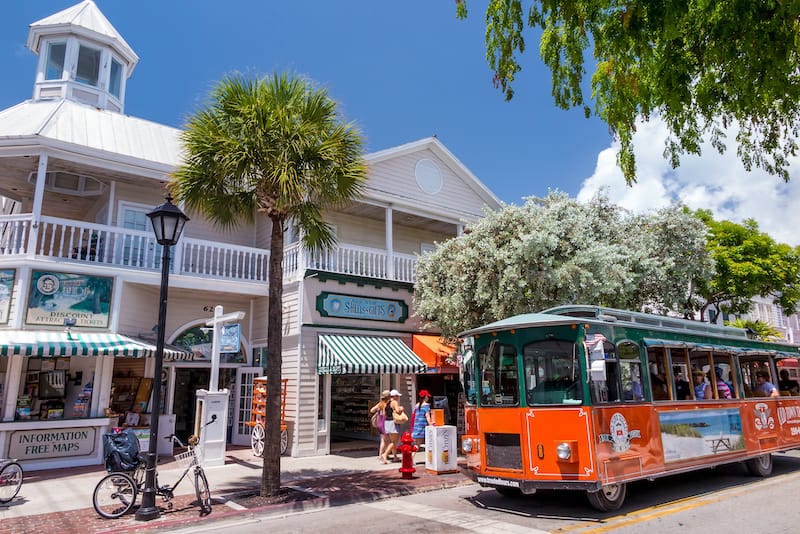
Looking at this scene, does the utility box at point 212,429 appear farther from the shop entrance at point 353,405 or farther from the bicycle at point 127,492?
the shop entrance at point 353,405

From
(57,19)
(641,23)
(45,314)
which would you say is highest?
(57,19)

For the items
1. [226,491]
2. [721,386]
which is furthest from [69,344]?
[721,386]

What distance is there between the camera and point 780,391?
1288cm

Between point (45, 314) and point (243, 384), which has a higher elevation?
point (45, 314)

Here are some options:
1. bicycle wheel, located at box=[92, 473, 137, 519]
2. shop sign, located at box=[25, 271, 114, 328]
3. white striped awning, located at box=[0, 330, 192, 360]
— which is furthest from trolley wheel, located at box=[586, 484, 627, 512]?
shop sign, located at box=[25, 271, 114, 328]

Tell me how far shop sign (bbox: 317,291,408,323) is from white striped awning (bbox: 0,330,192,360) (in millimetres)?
4220

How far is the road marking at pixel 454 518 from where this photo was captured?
732 centimetres

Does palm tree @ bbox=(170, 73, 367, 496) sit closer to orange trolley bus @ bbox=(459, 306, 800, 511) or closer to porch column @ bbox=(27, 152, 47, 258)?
orange trolley bus @ bbox=(459, 306, 800, 511)

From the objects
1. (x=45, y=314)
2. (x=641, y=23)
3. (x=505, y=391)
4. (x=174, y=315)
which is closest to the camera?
(x=641, y=23)

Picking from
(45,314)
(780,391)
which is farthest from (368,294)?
(780,391)

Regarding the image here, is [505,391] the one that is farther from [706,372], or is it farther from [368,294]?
[368,294]

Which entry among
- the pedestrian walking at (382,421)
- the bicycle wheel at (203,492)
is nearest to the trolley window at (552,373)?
the bicycle wheel at (203,492)

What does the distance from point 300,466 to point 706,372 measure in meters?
8.96

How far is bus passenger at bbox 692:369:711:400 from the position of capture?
33.4 ft
